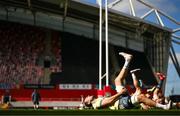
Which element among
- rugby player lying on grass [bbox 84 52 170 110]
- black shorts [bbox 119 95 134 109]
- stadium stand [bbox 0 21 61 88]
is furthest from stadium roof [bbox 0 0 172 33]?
black shorts [bbox 119 95 134 109]

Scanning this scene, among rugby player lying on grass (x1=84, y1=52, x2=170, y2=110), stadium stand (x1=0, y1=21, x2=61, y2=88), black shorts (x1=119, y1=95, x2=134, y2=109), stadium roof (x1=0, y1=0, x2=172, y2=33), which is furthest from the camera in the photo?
stadium stand (x1=0, y1=21, x2=61, y2=88)

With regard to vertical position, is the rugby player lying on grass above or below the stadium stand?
below

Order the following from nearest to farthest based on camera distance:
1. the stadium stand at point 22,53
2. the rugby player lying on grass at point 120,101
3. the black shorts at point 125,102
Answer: the rugby player lying on grass at point 120,101
the black shorts at point 125,102
the stadium stand at point 22,53

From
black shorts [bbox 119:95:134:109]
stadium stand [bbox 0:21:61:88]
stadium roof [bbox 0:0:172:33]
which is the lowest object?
black shorts [bbox 119:95:134:109]

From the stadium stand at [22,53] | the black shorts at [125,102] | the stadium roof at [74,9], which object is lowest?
the black shorts at [125,102]

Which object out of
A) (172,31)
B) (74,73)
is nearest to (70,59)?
(74,73)

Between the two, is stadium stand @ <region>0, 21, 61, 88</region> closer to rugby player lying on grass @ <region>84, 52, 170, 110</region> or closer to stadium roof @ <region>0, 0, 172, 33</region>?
stadium roof @ <region>0, 0, 172, 33</region>

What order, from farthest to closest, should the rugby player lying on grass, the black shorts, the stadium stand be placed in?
1. the stadium stand
2. the black shorts
3. the rugby player lying on grass

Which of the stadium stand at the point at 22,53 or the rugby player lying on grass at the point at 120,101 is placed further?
the stadium stand at the point at 22,53

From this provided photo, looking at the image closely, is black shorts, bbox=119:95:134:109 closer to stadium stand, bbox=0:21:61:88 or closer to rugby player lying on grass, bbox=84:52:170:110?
rugby player lying on grass, bbox=84:52:170:110

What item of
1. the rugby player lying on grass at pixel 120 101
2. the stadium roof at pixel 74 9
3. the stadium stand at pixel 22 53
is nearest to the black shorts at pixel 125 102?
the rugby player lying on grass at pixel 120 101

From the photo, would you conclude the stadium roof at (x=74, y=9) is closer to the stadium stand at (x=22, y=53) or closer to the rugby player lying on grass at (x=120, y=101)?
the stadium stand at (x=22, y=53)

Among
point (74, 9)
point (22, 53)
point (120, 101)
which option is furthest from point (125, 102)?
point (22, 53)

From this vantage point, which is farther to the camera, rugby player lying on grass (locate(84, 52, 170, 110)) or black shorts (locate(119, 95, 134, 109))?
black shorts (locate(119, 95, 134, 109))
